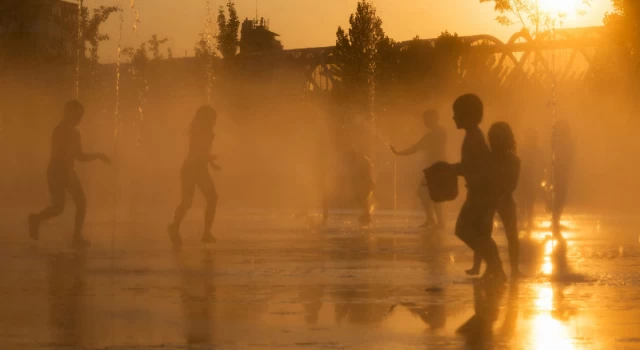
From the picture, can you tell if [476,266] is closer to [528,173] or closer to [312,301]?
[312,301]

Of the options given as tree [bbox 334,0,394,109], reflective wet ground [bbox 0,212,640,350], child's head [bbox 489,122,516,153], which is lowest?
reflective wet ground [bbox 0,212,640,350]

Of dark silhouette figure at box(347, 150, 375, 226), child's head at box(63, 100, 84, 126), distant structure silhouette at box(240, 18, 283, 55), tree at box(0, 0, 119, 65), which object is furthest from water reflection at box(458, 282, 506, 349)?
distant structure silhouette at box(240, 18, 283, 55)

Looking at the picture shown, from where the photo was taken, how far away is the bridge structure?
69250 mm

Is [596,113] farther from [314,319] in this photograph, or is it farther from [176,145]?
[314,319]

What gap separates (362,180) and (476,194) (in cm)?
1020

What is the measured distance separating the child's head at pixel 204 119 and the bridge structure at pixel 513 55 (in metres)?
45.4

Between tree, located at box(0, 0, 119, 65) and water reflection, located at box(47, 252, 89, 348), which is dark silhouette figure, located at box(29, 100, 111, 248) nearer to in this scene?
water reflection, located at box(47, 252, 89, 348)

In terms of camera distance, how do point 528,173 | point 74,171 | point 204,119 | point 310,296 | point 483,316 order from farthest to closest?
1. point 528,173
2. point 204,119
3. point 74,171
4. point 310,296
5. point 483,316

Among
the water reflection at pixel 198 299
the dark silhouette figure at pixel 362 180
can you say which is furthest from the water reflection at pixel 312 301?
the dark silhouette figure at pixel 362 180

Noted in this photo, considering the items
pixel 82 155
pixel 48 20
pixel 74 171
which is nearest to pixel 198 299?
pixel 82 155

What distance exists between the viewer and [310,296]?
384 inches

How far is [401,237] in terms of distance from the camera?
17.9 m

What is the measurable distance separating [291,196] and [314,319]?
2821cm

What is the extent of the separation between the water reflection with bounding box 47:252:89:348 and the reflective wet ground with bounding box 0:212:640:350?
2 cm
